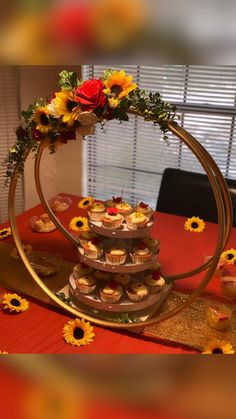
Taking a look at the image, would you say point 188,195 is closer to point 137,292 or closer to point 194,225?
point 194,225

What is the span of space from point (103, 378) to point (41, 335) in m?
0.95

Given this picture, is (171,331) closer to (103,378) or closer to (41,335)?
(41,335)

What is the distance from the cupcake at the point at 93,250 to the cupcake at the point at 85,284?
0.08m

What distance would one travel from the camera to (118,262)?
1.17m

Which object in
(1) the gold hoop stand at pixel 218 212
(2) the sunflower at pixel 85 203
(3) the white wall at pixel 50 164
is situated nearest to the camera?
(1) the gold hoop stand at pixel 218 212

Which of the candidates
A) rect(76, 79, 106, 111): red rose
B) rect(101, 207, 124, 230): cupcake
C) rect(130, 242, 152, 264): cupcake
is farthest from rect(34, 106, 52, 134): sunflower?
rect(130, 242, 152, 264): cupcake

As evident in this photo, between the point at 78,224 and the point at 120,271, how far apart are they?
2.31 feet

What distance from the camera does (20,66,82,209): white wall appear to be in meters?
2.74

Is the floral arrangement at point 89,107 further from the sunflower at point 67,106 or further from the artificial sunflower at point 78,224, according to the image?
the artificial sunflower at point 78,224

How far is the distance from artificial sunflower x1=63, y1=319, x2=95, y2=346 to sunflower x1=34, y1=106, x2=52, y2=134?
0.53 metres

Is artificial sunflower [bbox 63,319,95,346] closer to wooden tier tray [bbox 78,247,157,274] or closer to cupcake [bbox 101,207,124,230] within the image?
wooden tier tray [bbox 78,247,157,274]

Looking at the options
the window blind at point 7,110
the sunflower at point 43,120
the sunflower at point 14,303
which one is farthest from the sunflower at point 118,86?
the window blind at point 7,110

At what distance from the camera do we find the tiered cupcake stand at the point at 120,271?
1176mm

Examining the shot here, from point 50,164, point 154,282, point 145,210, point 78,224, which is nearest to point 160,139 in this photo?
point 50,164
